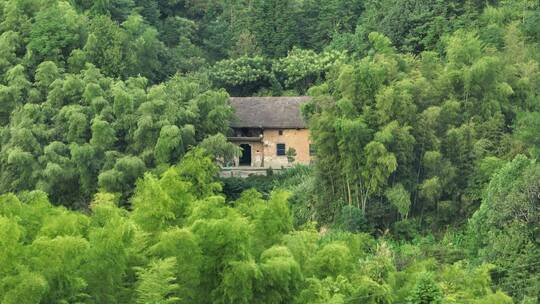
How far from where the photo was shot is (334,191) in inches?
1097

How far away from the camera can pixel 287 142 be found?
107 ft

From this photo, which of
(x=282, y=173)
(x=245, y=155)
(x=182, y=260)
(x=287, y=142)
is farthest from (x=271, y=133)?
(x=182, y=260)

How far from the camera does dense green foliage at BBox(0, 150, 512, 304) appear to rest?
46.7ft

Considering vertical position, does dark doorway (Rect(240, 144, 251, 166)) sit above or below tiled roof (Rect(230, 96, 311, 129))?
below

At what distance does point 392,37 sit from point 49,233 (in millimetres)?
20541

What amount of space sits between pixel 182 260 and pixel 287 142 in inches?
696

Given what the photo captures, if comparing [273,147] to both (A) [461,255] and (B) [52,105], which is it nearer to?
(B) [52,105]

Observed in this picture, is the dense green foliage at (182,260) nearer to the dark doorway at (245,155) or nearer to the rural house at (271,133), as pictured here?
the rural house at (271,133)

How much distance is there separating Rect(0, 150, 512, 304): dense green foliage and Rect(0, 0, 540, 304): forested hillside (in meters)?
0.03

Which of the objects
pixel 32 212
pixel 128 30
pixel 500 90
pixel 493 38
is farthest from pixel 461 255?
pixel 128 30

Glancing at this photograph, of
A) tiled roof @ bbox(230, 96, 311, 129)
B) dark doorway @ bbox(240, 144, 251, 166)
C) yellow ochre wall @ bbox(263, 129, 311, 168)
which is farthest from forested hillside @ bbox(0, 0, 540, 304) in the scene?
dark doorway @ bbox(240, 144, 251, 166)

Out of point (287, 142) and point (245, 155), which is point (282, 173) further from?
point (245, 155)

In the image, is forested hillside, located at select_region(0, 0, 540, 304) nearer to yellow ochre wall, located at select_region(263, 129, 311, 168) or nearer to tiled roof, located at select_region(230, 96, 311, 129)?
tiled roof, located at select_region(230, 96, 311, 129)

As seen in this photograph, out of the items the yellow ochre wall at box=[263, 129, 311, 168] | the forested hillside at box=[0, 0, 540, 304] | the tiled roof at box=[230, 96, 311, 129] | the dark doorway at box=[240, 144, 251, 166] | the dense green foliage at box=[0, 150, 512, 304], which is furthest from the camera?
the dark doorway at box=[240, 144, 251, 166]
